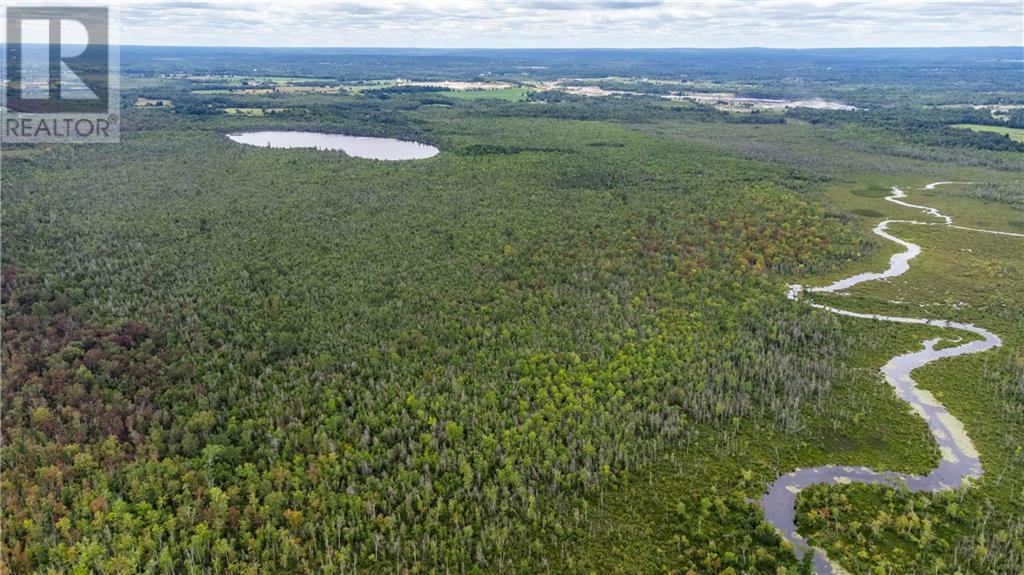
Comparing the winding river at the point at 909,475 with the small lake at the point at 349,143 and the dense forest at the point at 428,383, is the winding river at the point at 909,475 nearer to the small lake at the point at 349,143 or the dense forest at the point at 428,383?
the dense forest at the point at 428,383

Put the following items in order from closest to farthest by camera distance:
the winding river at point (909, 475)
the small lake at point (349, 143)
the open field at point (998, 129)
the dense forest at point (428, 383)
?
the dense forest at point (428, 383) → the winding river at point (909, 475) → the small lake at point (349, 143) → the open field at point (998, 129)

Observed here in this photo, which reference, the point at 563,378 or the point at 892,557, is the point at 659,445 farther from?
the point at 892,557

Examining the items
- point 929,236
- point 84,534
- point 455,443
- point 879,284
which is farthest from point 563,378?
point 929,236

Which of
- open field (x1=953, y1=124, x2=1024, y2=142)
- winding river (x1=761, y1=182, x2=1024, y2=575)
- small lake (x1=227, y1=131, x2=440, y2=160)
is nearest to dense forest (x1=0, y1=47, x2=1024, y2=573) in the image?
winding river (x1=761, y1=182, x2=1024, y2=575)

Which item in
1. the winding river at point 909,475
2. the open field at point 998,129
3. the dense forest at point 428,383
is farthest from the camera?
the open field at point 998,129

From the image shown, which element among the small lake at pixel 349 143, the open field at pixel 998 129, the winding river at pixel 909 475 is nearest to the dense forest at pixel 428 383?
the winding river at pixel 909 475

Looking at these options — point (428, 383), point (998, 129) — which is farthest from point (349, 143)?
point (998, 129)

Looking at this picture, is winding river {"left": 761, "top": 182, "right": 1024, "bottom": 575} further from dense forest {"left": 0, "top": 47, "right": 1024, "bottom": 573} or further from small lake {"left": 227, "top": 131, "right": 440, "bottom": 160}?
small lake {"left": 227, "top": 131, "right": 440, "bottom": 160}
